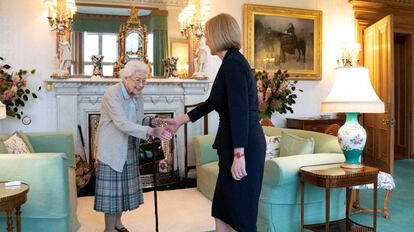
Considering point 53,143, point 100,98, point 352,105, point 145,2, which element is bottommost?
point 53,143

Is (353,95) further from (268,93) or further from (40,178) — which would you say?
(40,178)

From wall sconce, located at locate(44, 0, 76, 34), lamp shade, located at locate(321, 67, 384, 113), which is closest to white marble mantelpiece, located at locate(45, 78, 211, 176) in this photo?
wall sconce, located at locate(44, 0, 76, 34)

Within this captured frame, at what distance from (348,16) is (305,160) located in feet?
13.5

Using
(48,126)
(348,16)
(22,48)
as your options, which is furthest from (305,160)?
(348,16)

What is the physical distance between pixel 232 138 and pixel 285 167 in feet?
3.85

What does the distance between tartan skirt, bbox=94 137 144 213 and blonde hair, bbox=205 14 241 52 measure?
46.9 inches

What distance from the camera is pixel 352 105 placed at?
117 inches

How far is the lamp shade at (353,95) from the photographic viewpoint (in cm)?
297

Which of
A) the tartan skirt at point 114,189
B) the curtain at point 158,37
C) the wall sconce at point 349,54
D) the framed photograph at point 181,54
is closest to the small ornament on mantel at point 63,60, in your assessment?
the curtain at point 158,37

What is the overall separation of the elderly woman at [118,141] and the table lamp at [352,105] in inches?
56.3

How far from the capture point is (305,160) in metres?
3.04

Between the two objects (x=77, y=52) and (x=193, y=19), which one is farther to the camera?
(x=193, y=19)

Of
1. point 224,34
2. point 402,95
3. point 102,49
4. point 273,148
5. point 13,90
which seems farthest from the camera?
point 402,95

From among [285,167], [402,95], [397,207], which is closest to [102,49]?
[285,167]
